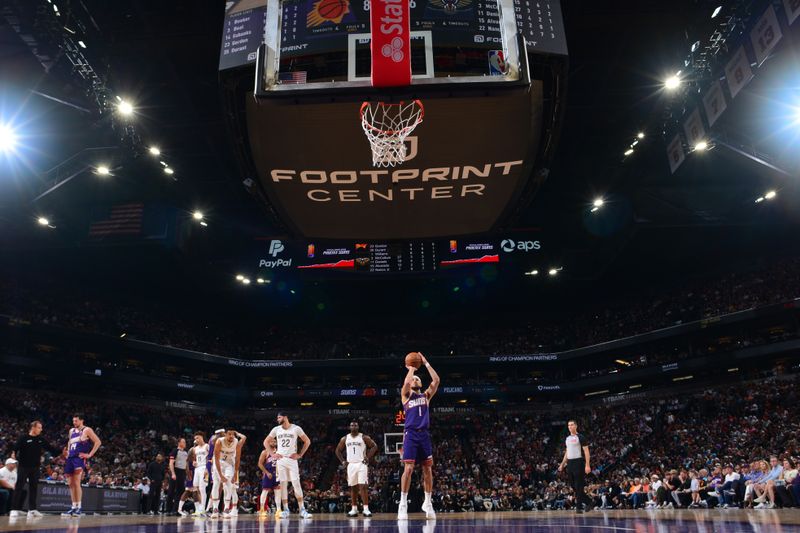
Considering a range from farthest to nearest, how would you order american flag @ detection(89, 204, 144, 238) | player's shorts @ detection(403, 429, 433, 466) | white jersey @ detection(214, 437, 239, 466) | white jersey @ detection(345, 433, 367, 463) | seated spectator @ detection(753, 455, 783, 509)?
american flag @ detection(89, 204, 144, 238), seated spectator @ detection(753, 455, 783, 509), white jersey @ detection(214, 437, 239, 466), white jersey @ detection(345, 433, 367, 463), player's shorts @ detection(403, 429, 433, 466)

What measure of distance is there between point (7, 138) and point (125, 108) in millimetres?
4338

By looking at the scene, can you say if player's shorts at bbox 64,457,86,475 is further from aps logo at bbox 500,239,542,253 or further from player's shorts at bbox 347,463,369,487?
aps logo at bbox 500,239,542,253

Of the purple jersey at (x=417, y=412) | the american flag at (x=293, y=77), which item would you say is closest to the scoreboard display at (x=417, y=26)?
the american flag at (x=293, y=77)

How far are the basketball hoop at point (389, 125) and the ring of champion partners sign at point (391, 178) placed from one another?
5.77ft

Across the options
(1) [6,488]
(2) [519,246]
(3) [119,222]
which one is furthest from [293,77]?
(3) [119,222]

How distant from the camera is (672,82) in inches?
690

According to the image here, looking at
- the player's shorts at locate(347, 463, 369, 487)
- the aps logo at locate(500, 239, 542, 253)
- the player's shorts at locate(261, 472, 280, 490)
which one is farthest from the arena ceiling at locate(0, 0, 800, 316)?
the player's shorts at locate(347, 463, 369, 487)

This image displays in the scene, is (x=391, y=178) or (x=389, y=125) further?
(x=391, y=178)

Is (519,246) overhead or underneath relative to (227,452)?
overhead

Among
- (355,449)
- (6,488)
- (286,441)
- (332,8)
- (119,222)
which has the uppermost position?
(119,222)

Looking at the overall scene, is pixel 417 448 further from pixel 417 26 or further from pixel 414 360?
pixel 417 26

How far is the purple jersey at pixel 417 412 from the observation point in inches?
356

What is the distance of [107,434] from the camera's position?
3183cm

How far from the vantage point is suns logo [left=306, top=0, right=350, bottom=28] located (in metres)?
10.8
